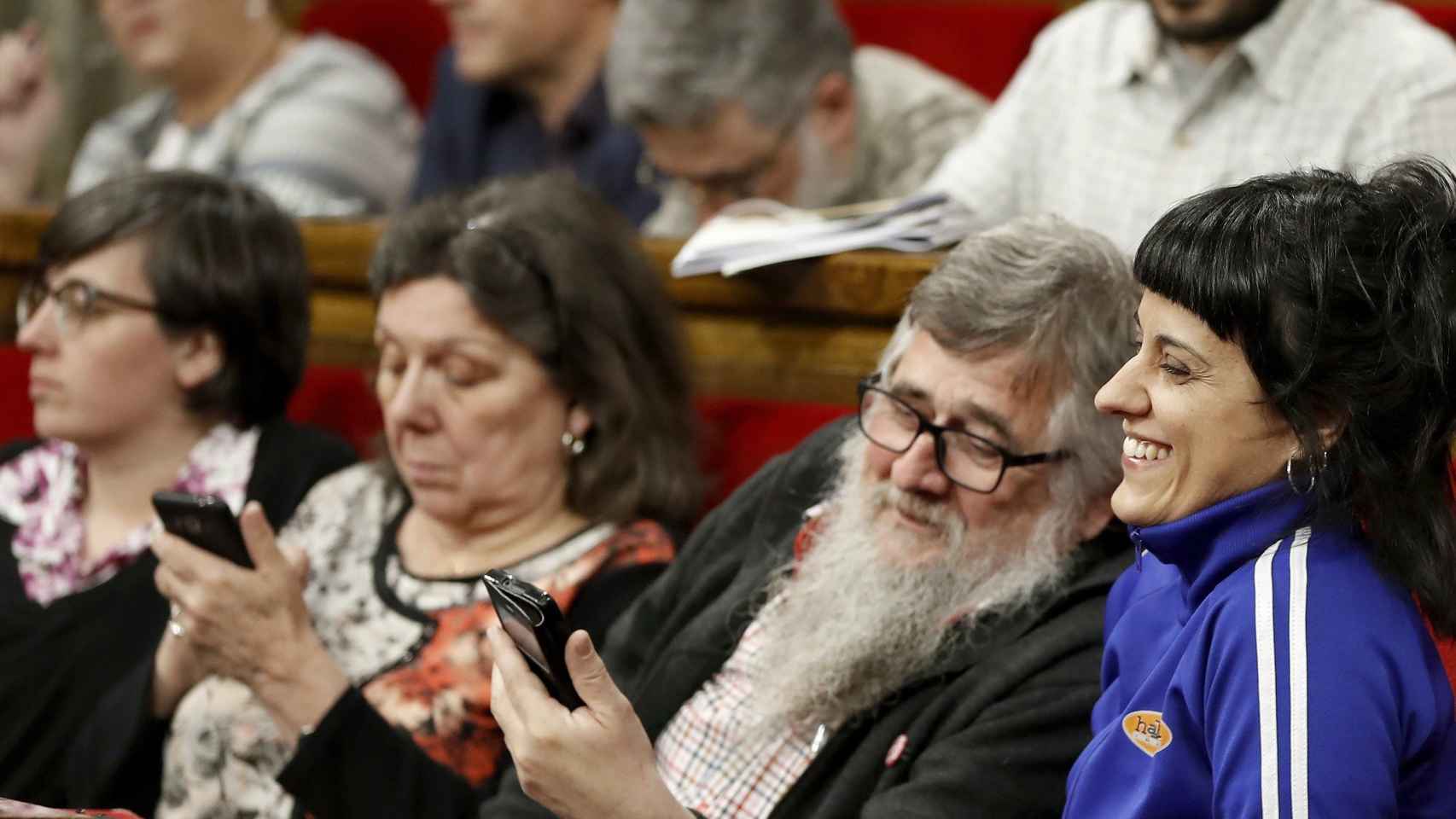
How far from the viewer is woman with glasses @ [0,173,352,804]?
2225 mm

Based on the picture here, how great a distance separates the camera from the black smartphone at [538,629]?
1.43 metres

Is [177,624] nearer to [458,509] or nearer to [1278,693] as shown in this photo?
[458,509]

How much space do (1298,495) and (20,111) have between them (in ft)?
9.65

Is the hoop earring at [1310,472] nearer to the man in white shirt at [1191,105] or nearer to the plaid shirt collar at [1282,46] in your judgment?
the man in white shirt at [1191,105]

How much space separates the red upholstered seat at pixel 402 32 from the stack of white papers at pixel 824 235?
1.84 meters

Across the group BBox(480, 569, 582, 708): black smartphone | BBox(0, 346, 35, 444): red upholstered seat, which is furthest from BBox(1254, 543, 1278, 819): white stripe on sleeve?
BBox(0, 346, 35, 444): red upholstered seat

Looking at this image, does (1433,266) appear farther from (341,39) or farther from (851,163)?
(341,39)

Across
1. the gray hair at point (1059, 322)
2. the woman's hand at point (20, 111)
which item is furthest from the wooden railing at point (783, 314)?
the woman's hand at point (20, 111)

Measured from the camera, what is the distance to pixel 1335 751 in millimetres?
1122

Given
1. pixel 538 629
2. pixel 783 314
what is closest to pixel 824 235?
pixel 783 314

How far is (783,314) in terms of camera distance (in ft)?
7.57

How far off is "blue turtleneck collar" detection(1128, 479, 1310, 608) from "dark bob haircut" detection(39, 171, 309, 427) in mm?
1458

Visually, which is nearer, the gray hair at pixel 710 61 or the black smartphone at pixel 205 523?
the black smartphone at pixel 205 523

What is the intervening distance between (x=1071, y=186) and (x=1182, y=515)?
1.43 m
